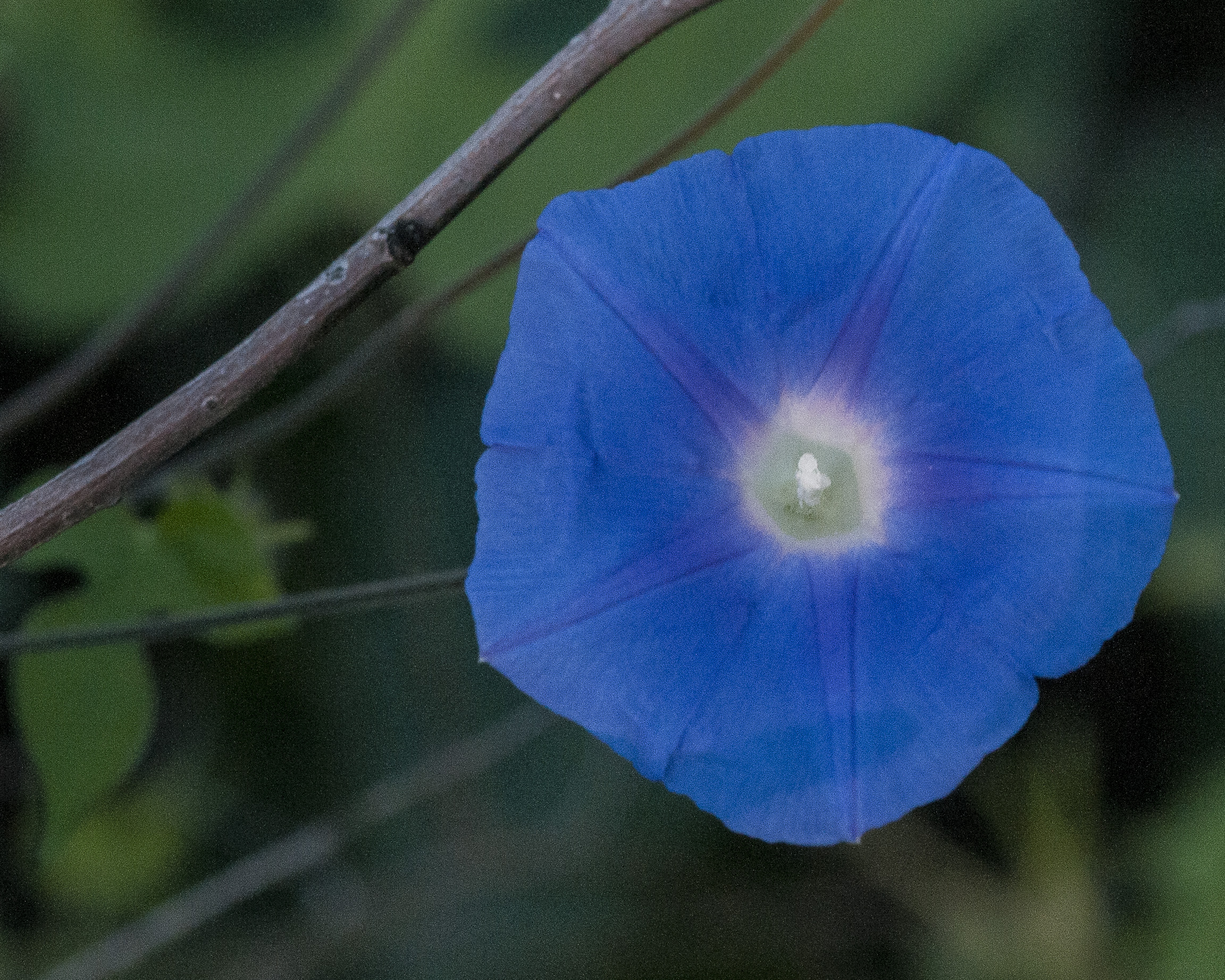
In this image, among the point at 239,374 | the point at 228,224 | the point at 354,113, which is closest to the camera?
the point at 239,374

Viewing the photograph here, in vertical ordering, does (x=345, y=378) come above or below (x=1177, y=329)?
above

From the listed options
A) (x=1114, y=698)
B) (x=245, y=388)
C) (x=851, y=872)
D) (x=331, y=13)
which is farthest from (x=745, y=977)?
(x=331, y=13)

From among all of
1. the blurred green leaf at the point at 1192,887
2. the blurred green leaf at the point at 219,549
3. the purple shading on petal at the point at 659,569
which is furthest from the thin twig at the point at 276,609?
the blurred green leaf at the point at 1192,887

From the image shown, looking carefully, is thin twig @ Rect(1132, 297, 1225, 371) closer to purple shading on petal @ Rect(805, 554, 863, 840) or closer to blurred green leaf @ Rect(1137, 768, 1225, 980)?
purple shading on petal @ Rect(805, 554, 863, 840)

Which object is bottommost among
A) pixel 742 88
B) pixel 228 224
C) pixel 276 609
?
pixel 276 609

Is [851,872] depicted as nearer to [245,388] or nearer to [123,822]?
[123,822]

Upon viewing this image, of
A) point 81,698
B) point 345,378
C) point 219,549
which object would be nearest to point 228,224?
point 345,378

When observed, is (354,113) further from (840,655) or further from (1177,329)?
(840,655)
